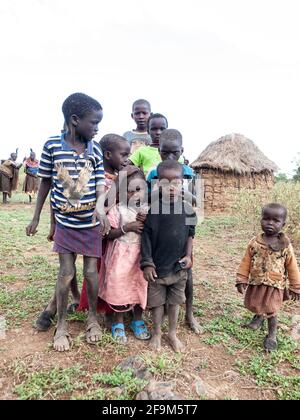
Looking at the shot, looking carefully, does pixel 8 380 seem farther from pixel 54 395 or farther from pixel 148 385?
pixel 148 385

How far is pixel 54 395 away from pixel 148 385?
0.50 meters

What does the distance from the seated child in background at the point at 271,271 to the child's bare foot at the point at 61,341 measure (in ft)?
4.23

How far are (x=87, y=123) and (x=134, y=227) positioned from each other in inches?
29.8

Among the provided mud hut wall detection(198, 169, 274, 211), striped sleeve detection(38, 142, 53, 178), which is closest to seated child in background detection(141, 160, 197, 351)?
striped sleeve detection(38, 142, 53, 178)

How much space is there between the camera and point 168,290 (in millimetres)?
2484

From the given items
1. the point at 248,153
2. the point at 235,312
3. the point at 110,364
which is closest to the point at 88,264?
the point at 110,364

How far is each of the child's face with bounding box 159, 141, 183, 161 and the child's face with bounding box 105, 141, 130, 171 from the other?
255 millimetres

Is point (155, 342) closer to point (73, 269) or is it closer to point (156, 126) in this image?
point (73, 269)

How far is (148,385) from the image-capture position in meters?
1.88

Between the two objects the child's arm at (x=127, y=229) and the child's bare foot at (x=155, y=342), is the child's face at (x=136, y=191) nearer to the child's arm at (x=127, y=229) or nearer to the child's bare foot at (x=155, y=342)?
the child's arm at (x=127, y=229)

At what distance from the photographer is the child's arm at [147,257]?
2297mm

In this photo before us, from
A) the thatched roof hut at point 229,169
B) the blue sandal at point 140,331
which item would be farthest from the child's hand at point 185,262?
the thatched roof hut at point 229,169

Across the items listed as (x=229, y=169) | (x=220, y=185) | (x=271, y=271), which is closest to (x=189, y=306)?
(x=271, y=271)
